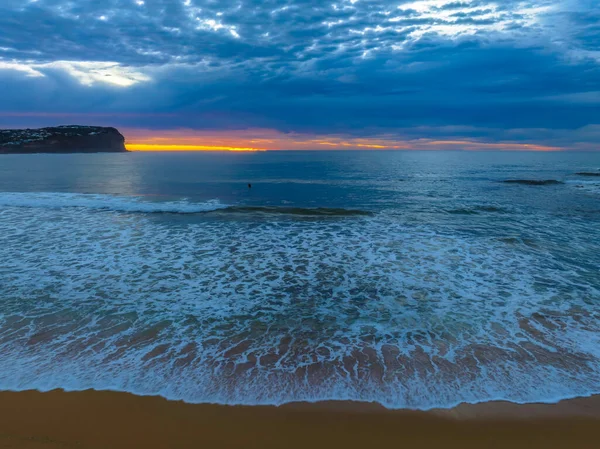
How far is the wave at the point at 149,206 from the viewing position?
2672 cm

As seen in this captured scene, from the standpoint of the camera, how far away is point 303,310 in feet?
32.7

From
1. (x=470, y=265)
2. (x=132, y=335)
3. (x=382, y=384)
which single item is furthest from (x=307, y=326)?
(x=470, y=265)

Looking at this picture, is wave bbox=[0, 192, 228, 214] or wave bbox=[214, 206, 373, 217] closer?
wave bbox=[214, 206, 373, 217]

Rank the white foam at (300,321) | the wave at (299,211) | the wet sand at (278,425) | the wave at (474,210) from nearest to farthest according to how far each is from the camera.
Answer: the wet sand at (278,425)
the white foam at (300,321)
the wave at (299,211)
the wave at (474,210)

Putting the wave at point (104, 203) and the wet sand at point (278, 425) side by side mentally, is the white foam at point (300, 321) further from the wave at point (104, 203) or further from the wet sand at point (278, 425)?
the wave at point (104, 203)

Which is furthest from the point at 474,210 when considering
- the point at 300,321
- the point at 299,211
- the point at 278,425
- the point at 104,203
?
the point at 104,203

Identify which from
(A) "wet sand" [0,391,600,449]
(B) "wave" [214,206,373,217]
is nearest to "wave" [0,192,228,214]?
(B) "wave" [214,206,373,217]

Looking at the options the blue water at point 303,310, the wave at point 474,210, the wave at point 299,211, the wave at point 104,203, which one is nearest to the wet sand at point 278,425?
the blue water at point 303,310

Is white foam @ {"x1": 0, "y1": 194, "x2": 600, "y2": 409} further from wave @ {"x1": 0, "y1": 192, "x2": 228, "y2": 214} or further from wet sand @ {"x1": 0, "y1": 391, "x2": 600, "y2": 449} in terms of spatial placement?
wave @ {"x1": 0, "y1": 192, "x2": 228, "y2": 214}

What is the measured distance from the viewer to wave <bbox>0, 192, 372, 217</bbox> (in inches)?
1052

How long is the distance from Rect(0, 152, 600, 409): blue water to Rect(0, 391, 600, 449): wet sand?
29 cm

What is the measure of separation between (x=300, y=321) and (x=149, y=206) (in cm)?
2314

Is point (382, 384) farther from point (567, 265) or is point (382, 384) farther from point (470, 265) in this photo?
point (567, 265)

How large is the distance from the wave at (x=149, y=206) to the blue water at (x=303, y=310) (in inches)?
198
